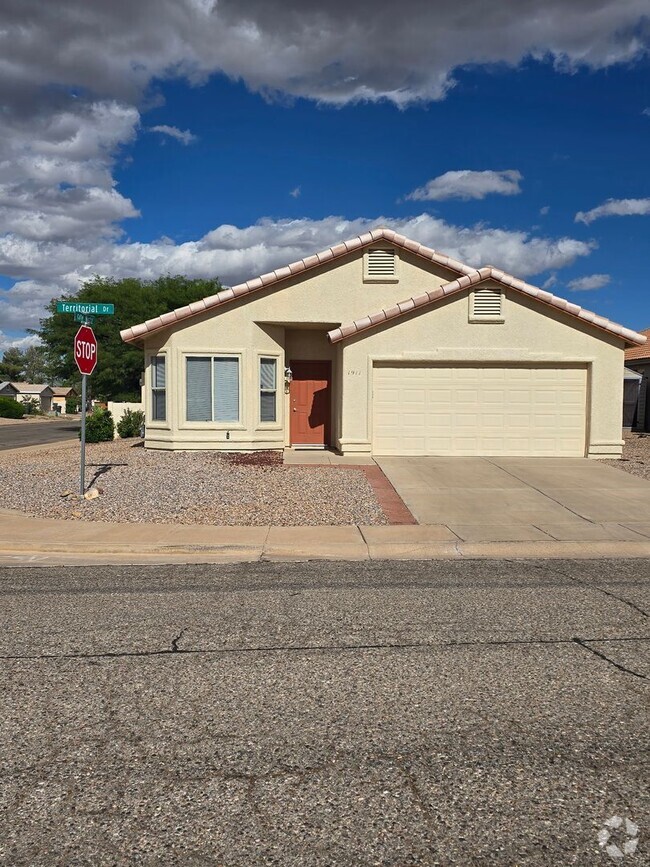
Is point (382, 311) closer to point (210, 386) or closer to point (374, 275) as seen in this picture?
point (374, 275)

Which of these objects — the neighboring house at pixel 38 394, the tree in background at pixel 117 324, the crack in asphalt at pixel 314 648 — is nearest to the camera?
the crack in asphalt at pixel 314 648

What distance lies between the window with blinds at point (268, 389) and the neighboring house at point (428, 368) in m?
0.25

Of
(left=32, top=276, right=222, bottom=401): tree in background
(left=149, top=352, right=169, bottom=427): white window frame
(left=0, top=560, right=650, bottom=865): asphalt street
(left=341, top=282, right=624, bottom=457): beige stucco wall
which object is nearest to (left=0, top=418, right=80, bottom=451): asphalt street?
(left=32, top=276, right=222, bottom=401): tree in background

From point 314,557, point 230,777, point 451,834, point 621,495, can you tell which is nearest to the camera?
point 451,834

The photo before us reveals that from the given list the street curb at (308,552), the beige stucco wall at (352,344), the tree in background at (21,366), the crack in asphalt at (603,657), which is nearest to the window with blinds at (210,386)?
the beige stucco wall at (352,344)

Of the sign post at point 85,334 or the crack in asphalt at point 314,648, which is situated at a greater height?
the sign post at point 85,334

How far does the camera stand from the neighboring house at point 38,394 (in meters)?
102

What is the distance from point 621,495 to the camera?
41.7 ft

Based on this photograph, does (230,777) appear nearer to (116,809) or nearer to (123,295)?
(116,809)

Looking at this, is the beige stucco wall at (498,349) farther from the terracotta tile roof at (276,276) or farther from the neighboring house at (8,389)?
the neighboring house at (8,389)

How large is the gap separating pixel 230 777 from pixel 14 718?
151 centimetres

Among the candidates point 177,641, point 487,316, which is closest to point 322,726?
point 177,641

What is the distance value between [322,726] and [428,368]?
13748 millimetres

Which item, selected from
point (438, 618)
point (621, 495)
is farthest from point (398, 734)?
point (621, 495)
